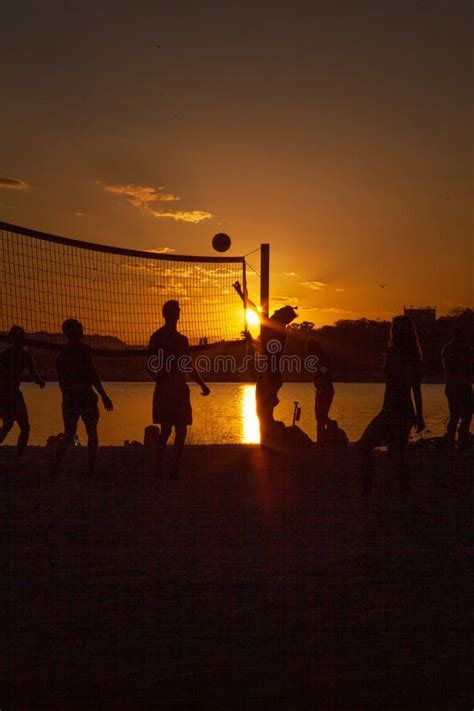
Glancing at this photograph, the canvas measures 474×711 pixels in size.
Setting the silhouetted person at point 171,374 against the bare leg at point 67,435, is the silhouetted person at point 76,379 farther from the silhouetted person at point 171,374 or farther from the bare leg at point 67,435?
the silhouetted person at point 171,374

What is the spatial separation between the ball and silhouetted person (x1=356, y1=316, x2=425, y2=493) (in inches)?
294

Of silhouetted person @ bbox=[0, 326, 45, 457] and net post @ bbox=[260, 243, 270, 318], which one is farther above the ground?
net post @ bbox=[260, 243, 270, 318]

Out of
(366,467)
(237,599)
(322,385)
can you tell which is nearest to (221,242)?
(322,385)

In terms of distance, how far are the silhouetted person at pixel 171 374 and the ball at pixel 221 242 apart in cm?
602

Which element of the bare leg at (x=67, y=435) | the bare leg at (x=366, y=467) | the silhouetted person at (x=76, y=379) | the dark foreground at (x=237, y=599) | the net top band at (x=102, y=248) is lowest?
the dark foreground at (x=237, y=599)

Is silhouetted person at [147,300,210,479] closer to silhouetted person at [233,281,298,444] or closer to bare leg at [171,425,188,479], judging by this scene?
bare leg at [171,425,188,479]

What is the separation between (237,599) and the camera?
15.5 feet

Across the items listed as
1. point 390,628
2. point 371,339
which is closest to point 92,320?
point 390,628

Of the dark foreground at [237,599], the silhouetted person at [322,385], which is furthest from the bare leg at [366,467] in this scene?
the silhouetted person at [322,385]

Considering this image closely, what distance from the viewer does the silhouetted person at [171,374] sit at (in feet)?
31.2

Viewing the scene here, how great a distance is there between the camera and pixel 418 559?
572 cm

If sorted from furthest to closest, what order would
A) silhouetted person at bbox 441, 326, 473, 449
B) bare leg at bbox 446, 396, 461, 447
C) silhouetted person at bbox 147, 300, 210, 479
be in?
1. bare leg at bbox 446, 396, 461, 447
2. silhouetted person at bbox 441, 326, 473, 449
3. silhouetted person at bbox 147, 300, 210, 479

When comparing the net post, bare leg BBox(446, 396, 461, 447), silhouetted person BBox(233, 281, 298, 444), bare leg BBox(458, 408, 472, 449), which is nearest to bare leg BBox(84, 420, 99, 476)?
silhouetted person BBox(233, 281, 298, 444)

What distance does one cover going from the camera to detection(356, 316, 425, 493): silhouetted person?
823 cm
